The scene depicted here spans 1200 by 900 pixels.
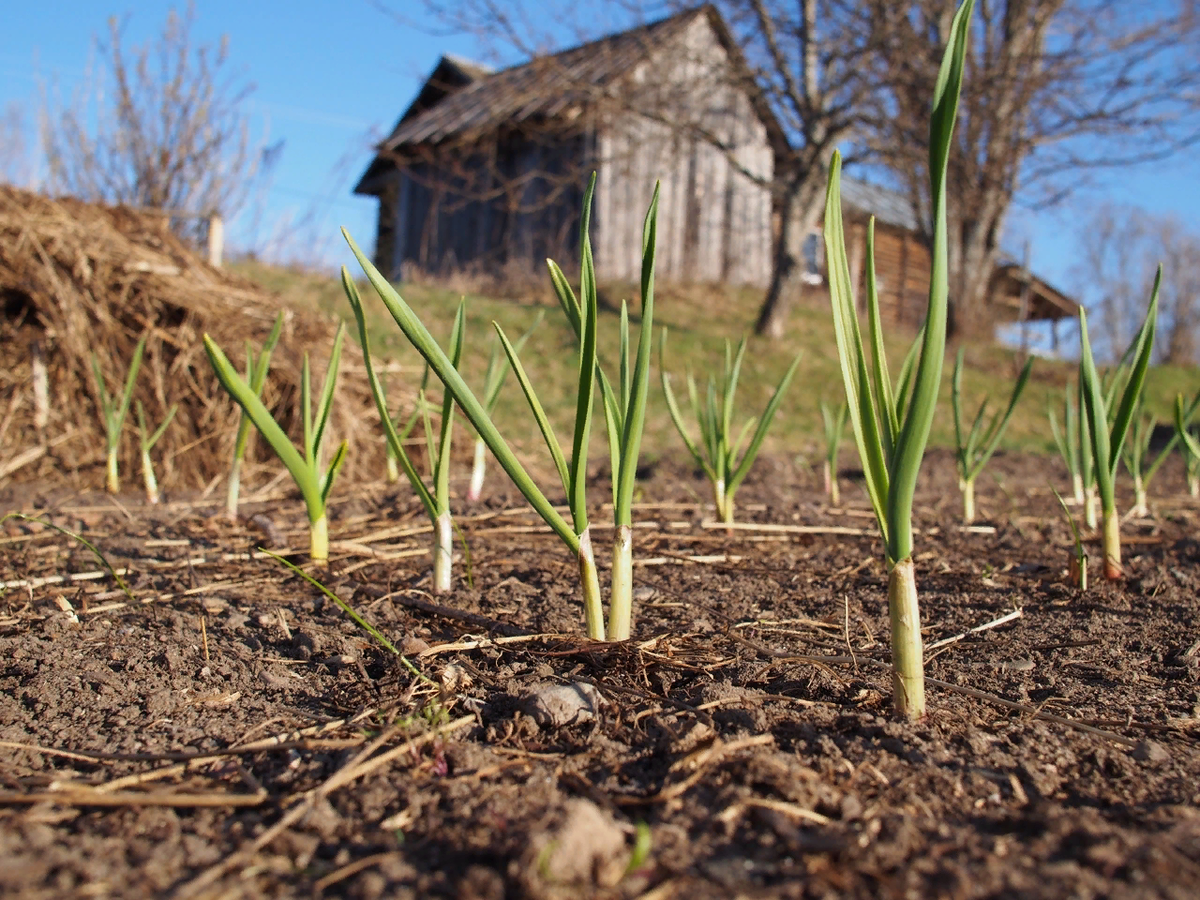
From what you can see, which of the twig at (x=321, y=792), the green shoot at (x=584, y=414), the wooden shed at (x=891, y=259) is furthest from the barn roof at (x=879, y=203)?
the twig at (x=321, y=792)

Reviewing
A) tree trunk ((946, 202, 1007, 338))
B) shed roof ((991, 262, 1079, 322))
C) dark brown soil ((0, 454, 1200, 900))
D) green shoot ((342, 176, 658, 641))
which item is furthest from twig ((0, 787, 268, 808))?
shed roof ((991, 262, 1079, 322))

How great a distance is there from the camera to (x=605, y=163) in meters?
9.18

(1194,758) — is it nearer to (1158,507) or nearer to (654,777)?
(654,777)

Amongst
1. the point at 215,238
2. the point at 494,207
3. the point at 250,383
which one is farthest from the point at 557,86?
the point at 250,383

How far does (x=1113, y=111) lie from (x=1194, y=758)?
9.50 metres

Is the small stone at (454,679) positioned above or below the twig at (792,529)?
below

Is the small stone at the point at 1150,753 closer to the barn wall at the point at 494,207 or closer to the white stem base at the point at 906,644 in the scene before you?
the white stem base at the point at 906,644

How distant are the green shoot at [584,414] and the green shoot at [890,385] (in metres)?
0.22

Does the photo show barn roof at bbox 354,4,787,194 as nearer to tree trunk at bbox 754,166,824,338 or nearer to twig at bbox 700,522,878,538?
tree trunk at bbox 754,166,824,338

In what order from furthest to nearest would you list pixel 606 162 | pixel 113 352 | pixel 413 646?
pixel 606 162
pixel 113 352
pixel 413 646

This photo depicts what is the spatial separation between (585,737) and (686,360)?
6.13 metres

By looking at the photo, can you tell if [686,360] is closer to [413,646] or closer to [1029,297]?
[413,646]

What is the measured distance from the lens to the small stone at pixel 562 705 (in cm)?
94

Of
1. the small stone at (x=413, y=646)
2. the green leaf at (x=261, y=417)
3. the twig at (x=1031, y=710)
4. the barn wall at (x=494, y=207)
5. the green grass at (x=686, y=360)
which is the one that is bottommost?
the twig at (x=1031, y=710)
